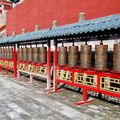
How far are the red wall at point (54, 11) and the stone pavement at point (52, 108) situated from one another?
6.55 metres

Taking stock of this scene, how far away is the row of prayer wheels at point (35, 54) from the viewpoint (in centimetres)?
1023

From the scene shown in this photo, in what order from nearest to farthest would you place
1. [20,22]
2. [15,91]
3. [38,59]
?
[15,91] → [38,59] → [20,22]

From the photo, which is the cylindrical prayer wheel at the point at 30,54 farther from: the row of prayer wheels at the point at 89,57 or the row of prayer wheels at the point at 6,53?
the row of prayer wheels at the point at 6,53

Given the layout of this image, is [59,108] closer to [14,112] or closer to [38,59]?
[14,112]

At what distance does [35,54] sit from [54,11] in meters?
7.15

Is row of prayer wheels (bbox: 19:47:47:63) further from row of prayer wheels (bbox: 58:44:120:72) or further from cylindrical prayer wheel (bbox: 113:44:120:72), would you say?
cylindrical prayer wheel (bbox: 113:44:120:72)

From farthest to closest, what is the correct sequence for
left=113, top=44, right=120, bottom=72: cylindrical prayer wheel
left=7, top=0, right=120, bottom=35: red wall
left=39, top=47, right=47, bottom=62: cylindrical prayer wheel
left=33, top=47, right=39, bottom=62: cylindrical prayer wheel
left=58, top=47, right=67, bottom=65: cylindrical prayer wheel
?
left=7, top=0, right=120, bottom=35: red wall
left=33, top=47, right=39, bottom=62: cylindrical prayer wheel
left=39, top=47, right=47, bottom=62: cylindrical prayer wheel
left=58, top=47, right=67, bottom=65: cylindrical prayer wheel
left=113, top=44, right=120, bottom=72: cylindrical prayer wheel

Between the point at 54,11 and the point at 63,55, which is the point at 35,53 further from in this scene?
the point at 54,11

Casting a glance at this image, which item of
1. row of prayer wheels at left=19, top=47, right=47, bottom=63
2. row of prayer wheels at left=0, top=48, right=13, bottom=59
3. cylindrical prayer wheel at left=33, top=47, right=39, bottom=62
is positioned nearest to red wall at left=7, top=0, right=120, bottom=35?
row of prayer wheels at left=19, top=47, right=47, bottom=63

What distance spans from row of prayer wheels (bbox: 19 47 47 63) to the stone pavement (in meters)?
2.83

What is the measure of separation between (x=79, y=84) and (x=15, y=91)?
411 centimetres

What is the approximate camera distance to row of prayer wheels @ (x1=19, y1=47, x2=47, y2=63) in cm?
1023

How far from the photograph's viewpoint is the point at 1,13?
45.9 meters

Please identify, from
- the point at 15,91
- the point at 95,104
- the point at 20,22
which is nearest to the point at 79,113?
the point at 95,104
